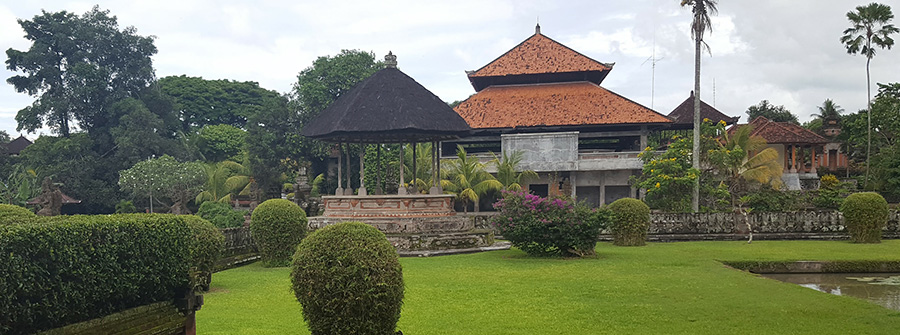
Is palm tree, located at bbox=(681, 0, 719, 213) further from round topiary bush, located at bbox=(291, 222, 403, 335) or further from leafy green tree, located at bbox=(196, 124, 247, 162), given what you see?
leafy green tree, located at bbox=(196, 124, 247, 162)

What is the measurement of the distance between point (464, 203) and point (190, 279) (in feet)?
71.3

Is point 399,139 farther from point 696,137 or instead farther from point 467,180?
point 696,137

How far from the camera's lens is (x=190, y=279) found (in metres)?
6.83

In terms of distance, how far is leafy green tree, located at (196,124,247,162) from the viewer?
4450cm

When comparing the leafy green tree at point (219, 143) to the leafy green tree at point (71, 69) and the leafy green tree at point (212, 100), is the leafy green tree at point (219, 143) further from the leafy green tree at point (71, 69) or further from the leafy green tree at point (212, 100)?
the leafy green tree at point (71, 69)

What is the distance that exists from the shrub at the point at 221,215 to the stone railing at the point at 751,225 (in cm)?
947

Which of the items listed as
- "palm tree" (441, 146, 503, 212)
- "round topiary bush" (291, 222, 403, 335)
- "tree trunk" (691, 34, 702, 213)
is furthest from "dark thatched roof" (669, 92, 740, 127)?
"round topiary bush" (291, 222, 403, 335)

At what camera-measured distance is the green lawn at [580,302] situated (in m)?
7.22

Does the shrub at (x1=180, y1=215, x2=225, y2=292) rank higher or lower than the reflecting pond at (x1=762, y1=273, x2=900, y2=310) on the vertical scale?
higher

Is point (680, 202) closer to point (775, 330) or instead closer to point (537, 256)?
point (537, 256)

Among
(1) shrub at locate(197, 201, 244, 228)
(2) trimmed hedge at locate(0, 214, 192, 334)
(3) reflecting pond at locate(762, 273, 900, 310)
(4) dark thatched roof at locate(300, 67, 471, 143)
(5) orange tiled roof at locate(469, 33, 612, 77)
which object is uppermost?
(5) orange tiled roof at locate(469, 33, 612, 77)

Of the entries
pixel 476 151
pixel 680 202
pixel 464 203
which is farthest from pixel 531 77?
pixel 680 202

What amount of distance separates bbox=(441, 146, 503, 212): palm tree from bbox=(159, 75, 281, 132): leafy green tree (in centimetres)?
2608

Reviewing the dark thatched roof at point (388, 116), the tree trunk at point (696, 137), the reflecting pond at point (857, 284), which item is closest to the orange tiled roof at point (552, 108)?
the tree trunk at point (696, 137)
